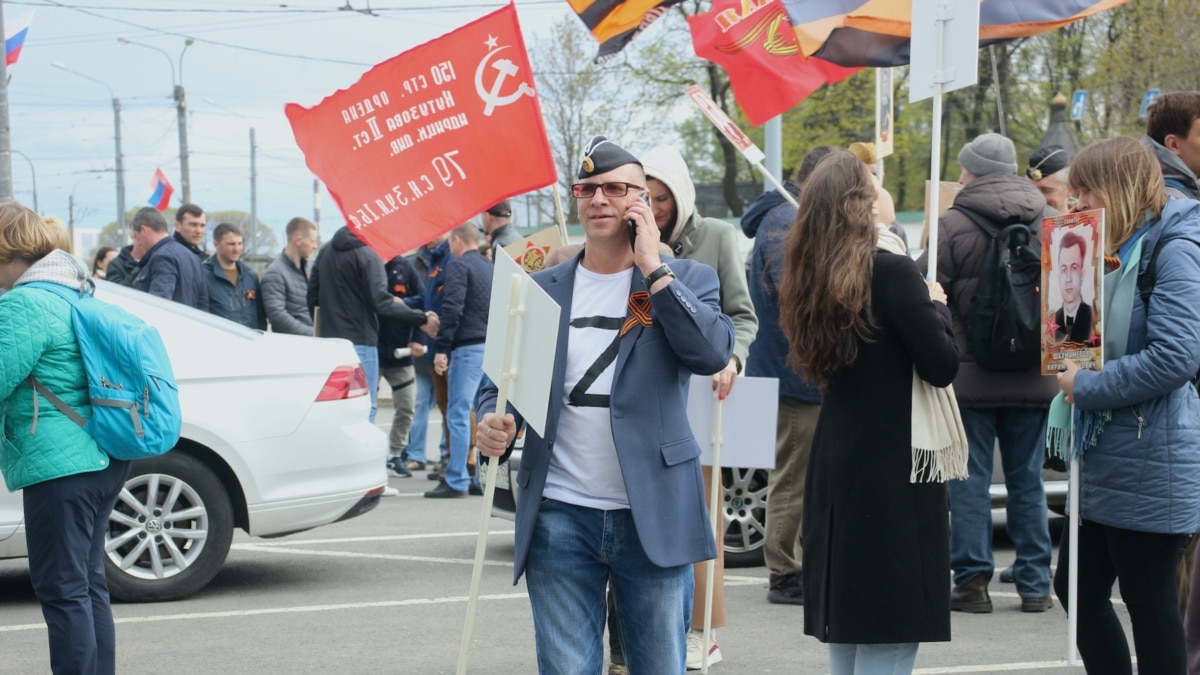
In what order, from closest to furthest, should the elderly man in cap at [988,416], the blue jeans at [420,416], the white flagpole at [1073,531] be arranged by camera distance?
the white flagpole at [1073,531] → the elderly man in cap at [988,416] → the blue jeans at [420,416]

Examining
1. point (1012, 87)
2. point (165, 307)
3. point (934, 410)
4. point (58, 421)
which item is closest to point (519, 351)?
point (934, 410)

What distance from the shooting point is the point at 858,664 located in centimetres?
422

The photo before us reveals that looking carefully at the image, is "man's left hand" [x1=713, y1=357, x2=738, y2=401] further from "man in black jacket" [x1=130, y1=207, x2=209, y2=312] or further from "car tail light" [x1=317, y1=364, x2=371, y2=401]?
"man in black jacket" [x1=130, y1=207, x2=209, y2=312]

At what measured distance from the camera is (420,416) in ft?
41.6

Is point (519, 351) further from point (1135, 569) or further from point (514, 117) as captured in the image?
point (514, 117)

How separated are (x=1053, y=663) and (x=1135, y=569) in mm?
1543

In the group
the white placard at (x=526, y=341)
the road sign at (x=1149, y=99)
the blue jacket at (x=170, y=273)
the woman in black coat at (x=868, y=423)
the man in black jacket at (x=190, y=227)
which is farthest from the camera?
the man in black jacket at (x=190, y=227)

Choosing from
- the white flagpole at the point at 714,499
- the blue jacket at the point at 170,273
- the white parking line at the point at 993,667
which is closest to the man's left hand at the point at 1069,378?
the white flagpole at the point at 714,499

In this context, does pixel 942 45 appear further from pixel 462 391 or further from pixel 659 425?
pixel 462 391

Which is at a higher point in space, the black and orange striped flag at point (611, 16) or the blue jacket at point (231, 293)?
the black and orange striped flag at point (611, 16)

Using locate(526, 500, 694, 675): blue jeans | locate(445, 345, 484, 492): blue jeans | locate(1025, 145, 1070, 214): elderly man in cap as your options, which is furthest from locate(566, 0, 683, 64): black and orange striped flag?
locate(526, 500, 694, 675): blue jeans

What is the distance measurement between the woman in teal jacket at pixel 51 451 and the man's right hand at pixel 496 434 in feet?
5.76

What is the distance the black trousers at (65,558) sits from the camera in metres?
4.62

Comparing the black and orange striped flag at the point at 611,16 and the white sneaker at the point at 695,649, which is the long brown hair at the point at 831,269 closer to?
the white sneaker at the point at 695,649
